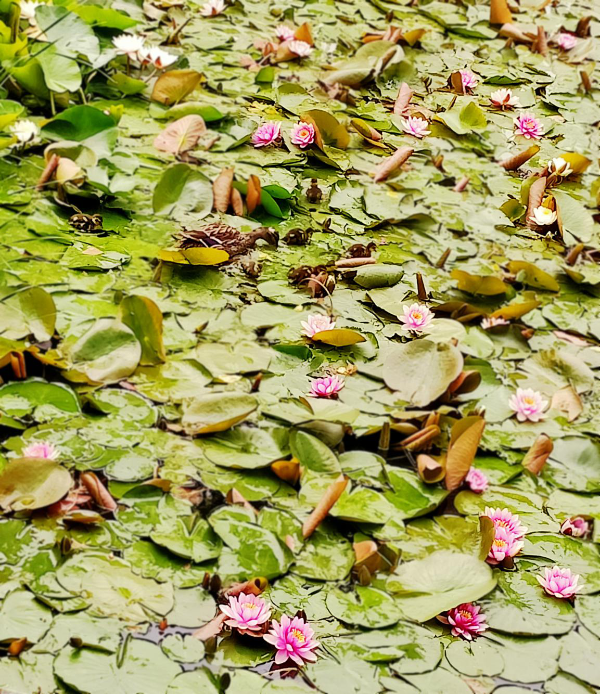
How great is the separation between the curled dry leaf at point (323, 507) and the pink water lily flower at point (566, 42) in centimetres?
251

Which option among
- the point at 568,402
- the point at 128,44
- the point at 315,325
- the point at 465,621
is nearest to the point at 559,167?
the point at 568,402

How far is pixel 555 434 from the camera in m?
1.54

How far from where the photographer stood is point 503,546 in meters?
1.27

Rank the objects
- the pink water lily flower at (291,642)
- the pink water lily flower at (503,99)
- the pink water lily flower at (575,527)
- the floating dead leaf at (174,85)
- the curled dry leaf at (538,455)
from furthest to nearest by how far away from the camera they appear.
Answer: the pink water lily flower at (503,99)
the floating dead leaf at (174,85)
the curled dry leaf at (538,455)
the pink water lily flower at (575,527)
the pink water lily flower at (291,642)

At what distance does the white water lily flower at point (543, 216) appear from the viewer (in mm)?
2127

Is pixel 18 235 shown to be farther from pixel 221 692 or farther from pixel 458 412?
pixel 221 692

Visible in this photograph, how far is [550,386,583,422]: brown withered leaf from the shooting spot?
5.20ft

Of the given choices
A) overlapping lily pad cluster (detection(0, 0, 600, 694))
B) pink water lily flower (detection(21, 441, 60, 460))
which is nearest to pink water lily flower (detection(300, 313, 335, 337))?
overlapping lily pad cluster (detection(0, 0, 600, 694))

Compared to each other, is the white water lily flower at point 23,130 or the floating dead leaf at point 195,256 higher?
the white water lily flower at point 23,130

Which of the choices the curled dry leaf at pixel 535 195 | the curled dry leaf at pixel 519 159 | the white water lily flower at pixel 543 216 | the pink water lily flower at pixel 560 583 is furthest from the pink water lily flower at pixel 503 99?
the pink water lily flower at pixel 560 583

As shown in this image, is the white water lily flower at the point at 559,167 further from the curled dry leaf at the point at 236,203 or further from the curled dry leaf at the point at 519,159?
the curled dry leaf at the point at 236,203

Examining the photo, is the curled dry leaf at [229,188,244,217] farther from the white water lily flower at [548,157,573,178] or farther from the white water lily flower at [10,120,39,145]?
the white water lily flower at [548,157,573,178]

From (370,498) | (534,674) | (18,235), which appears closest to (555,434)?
(370,498)

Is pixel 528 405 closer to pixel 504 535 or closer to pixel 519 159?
pixel 504 535
